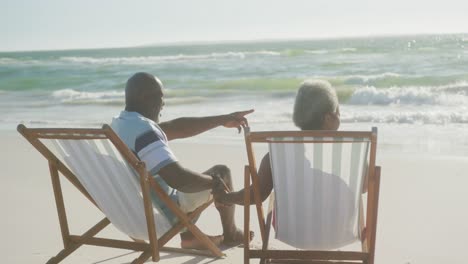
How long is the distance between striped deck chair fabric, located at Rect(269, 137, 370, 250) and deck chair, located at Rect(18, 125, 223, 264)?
0.60 meters

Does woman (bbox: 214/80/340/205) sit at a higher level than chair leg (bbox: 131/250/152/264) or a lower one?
higher

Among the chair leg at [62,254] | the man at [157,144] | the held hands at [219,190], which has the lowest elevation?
the chair leg at [62,254]

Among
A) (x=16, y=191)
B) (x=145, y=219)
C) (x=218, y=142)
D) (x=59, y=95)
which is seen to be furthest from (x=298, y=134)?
(x=59, y=95)

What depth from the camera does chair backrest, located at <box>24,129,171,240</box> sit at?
10.9 feet

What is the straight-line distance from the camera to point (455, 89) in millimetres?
18344

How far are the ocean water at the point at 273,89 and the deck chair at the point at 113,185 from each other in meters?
5.36

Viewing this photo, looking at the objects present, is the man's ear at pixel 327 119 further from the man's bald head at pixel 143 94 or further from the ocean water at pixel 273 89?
the ocean water at pixel 273 89

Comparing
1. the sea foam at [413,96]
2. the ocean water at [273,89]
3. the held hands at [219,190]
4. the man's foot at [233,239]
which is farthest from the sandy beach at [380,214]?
the sea foam at [413,96]

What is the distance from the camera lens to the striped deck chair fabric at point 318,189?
2.98 metres

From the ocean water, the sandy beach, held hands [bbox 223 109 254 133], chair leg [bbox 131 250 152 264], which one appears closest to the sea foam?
the ocean water

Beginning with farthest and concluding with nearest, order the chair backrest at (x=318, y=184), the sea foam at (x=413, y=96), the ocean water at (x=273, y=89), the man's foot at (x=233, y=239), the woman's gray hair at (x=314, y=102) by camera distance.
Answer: the sea foam at (x=413, y=96), the ocean water at (x=273, y=89), the man's foot at (x=233, y=239), the woman's gray hair at (x=314, y=102), the chair backrest at (x=318, y=184)

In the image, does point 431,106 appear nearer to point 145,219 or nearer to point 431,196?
point 431,196

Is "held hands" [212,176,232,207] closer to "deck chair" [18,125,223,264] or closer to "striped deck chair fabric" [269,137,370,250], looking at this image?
"deck chair" [18,125,223,264]

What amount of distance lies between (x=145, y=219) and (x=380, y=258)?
166cm
